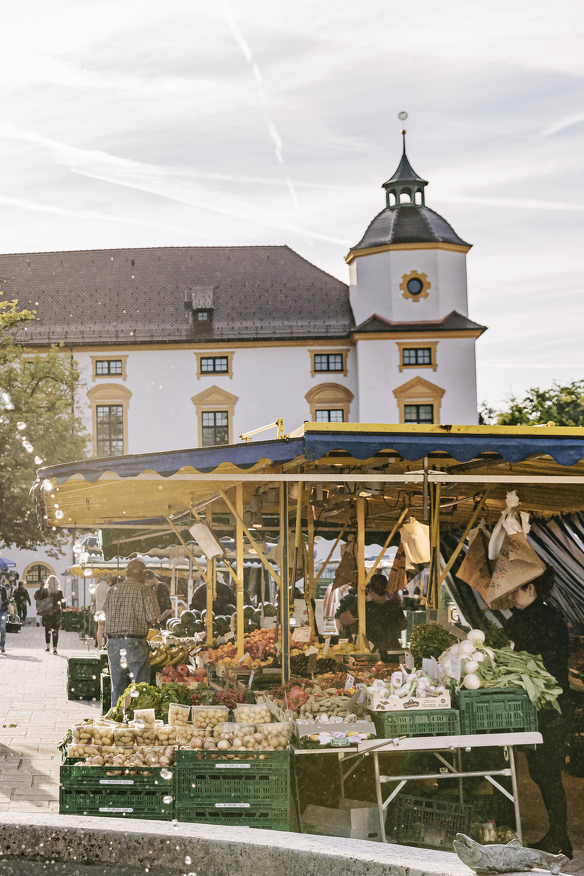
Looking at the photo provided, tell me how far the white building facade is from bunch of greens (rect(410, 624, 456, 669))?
3209cm

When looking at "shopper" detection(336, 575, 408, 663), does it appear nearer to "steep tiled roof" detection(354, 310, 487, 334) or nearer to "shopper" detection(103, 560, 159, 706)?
"shopper" detection(103, 560, 159, 706)

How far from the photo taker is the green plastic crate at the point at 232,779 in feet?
18.4

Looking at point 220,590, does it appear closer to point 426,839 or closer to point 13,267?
point 426,839

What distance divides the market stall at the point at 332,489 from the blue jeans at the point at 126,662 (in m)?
0.61

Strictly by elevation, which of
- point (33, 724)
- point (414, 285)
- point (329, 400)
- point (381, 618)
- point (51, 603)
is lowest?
point (33, 724)

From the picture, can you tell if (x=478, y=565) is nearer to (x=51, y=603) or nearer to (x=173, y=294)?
(x=51, y=603)

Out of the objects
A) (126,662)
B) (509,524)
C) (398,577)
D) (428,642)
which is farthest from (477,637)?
(398,577)

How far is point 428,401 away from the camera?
40.2 m

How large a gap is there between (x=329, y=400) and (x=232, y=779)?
35324 mm

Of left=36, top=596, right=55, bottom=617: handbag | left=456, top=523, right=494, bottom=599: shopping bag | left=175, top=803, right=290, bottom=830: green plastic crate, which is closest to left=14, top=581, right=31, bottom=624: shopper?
left=36, top=596, right=55, bottom=617: handbag

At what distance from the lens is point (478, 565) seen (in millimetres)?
7930

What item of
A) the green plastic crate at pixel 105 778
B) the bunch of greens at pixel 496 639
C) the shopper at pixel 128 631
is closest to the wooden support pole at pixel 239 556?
the shopper at pixel 128 631

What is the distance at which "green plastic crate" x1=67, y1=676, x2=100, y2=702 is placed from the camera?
1255 centimetres

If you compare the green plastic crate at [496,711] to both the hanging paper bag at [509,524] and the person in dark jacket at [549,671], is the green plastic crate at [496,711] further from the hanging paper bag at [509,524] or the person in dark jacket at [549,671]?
the hanging paper bag at [509,524]
